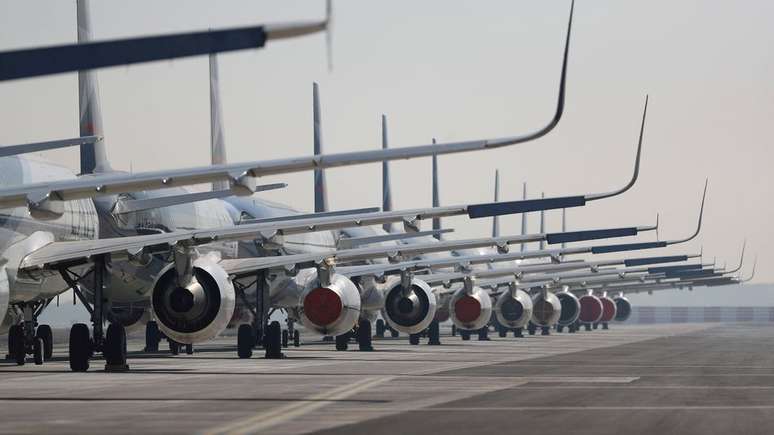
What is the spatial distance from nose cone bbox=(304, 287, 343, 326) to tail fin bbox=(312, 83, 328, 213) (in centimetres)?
2372

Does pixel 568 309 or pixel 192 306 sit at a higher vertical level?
pixel 192 306

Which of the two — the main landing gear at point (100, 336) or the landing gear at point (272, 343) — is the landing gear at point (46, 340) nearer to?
the landing gear at point (272, 343)

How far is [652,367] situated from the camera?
36.9 m

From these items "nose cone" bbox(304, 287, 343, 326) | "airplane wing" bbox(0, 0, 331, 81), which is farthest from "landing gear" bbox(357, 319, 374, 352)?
"airplane wing" bbox(0, 0, 331, 81)

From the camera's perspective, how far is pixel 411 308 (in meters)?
51.5

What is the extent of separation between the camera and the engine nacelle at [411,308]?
5153 centimetres

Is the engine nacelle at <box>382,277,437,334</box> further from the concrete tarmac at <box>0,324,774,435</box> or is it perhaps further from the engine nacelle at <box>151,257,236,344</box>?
the engine nacelle at <box>151,257,236,344</box>

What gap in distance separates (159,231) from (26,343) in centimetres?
529

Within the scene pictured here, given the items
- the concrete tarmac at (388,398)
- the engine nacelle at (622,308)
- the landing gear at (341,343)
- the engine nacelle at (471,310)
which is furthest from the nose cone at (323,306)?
the engine nacelle at (622,308)

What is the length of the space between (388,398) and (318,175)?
1684 inches

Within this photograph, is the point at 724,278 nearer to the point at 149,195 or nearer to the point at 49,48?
the point at 149,195

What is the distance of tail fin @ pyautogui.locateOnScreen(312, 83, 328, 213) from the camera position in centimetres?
6606

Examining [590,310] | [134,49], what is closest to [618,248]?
[134,49]

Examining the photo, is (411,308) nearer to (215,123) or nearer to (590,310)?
(215,123)
